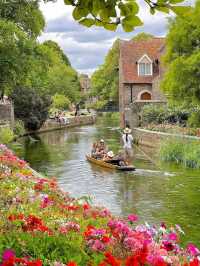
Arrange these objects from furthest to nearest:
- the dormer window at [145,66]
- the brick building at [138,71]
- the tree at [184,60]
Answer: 1. the dormer window at [145,66]
2. the brick building at [138,71]
3. the tree at [184,60]

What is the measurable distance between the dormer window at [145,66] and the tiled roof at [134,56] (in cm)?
42

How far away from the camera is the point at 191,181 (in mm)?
19906

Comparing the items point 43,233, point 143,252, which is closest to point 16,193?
point 43,233

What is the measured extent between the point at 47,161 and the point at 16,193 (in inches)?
783

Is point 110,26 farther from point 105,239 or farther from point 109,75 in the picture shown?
point 109,75

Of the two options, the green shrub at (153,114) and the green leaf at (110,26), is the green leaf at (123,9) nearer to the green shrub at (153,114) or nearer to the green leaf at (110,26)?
the green leaf at (110,26)

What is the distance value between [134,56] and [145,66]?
1711 mm

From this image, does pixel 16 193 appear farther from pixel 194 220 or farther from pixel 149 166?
pixel 149 166

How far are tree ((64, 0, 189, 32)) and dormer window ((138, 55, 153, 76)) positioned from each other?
2105 inches

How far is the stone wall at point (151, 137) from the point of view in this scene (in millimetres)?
28520

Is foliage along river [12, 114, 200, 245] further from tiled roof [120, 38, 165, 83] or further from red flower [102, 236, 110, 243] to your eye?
tiled roof [120, 38, 165, 83]

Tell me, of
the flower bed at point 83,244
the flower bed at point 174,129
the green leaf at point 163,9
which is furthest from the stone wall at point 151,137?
the green leaf at point 163,9

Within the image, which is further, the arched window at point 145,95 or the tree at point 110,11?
the arched window at point 145,95

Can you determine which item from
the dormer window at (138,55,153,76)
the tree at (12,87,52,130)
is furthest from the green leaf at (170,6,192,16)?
the dormer window at (138,55,153,76)
